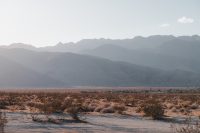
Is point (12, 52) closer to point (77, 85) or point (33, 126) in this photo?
point (77, 85)

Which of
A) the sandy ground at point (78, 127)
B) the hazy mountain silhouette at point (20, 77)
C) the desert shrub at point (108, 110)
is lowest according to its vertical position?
the sandy ground at point (78, 127)

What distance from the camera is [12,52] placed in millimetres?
195375

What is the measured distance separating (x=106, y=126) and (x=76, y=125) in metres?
1.40

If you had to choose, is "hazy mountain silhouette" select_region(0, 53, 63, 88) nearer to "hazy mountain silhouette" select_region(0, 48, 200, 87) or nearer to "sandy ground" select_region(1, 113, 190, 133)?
"hazy mountain silhouette" select_region(0, 48, 200, 87)

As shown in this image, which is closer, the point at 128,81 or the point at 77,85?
the point at 77,85

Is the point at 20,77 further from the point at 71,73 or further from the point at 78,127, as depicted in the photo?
the point at 78,127

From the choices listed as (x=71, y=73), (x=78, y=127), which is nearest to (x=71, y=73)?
(x=71, y=73)

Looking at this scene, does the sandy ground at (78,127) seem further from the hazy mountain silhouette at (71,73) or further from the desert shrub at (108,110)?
the hazy mountain silhouette at (71,73)

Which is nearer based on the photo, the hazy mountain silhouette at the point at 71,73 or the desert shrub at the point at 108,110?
the desert shrub at the point at 108,110

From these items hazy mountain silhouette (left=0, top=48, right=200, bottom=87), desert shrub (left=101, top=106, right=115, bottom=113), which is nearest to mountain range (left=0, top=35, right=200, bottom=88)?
hazy mountain silhouette (left=0, top=48, right=200, bottom=87)

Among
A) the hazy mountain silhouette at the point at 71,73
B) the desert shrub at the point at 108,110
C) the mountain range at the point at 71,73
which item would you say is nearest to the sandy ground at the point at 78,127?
the desert shrub at the point at 108,110

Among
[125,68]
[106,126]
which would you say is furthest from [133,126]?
[125,68]

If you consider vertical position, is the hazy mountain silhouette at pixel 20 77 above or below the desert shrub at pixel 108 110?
above

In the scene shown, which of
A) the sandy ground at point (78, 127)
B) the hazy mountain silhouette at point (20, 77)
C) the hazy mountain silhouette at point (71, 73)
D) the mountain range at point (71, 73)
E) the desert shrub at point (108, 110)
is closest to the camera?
the sandy ground at point (78, 127)
